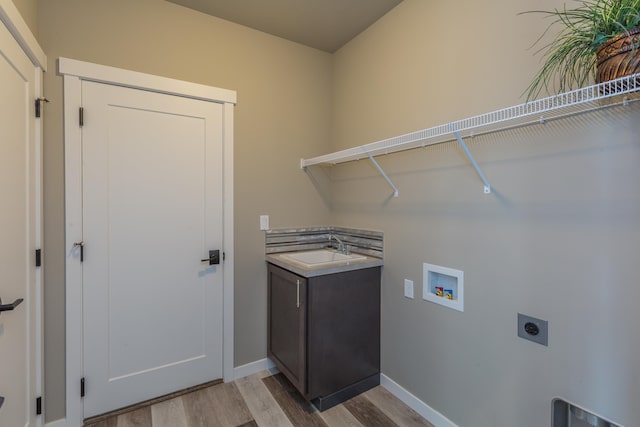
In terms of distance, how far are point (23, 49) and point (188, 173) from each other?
1.00 metres

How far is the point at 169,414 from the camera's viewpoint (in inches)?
75.6

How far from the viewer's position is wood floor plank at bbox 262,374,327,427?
187cm

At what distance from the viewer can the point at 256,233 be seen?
7.92 ft

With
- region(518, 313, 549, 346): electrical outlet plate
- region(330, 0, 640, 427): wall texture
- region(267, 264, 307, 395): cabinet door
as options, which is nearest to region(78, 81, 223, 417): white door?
region(267, 264, 307, 395): cabinet door

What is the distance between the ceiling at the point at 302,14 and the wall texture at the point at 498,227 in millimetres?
162

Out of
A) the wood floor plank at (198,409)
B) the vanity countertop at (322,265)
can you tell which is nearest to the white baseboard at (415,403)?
the vanity countertop at (322,265)

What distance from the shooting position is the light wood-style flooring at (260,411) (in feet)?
6.07

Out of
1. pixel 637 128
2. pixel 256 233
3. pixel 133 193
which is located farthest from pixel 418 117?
pixel 133 193

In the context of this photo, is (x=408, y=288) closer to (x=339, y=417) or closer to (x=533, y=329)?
(x=533, y=329)

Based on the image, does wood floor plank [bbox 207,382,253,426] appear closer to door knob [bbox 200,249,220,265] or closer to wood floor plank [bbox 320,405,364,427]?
wood floor plank [bbox 320,405,364,427]

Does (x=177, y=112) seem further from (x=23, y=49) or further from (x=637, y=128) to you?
(x=637, y=128)

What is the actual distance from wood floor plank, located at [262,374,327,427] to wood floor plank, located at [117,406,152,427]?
78 cm

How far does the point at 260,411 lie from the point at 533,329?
1.69m

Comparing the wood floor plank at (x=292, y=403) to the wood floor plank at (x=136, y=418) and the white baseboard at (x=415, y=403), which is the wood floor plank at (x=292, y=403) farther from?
the wood floor plank at (x=136, y=418)
